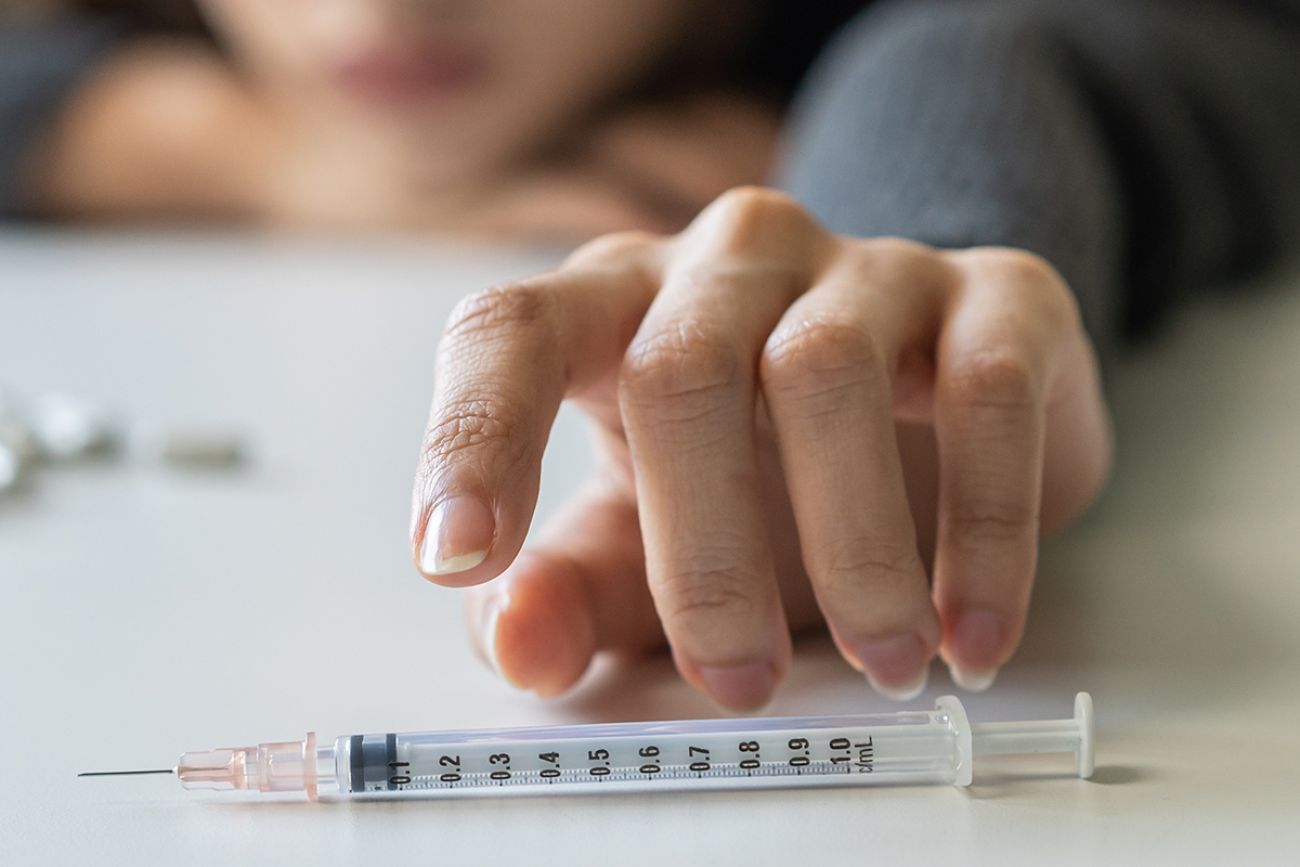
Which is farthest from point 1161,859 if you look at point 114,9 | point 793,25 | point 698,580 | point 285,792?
point 114,9

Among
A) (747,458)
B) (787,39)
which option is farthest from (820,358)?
(787,39)

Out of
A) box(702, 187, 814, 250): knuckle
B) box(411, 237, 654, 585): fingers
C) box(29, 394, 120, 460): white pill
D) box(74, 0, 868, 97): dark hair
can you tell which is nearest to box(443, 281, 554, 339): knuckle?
box(411, 237, 654, 585): fingers

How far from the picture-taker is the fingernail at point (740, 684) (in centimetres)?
50

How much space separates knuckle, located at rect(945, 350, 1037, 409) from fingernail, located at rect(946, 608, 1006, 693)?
0.08 m

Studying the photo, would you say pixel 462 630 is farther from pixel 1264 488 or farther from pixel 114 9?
pixel 114 9

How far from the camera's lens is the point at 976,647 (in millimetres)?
508

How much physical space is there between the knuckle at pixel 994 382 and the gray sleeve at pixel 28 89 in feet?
5.24

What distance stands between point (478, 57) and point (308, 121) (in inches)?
14.9

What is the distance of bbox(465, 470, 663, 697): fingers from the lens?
0.52 meters

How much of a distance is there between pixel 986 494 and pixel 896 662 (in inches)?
3.1

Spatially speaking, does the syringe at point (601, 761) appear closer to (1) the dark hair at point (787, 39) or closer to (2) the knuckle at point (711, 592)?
(2) the knuckle at point (711, 592)

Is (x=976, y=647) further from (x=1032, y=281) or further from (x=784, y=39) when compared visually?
(x=784, y=39)

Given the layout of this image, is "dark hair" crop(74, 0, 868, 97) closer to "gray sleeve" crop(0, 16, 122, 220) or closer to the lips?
the lips

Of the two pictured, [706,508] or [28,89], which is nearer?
[706,508]
